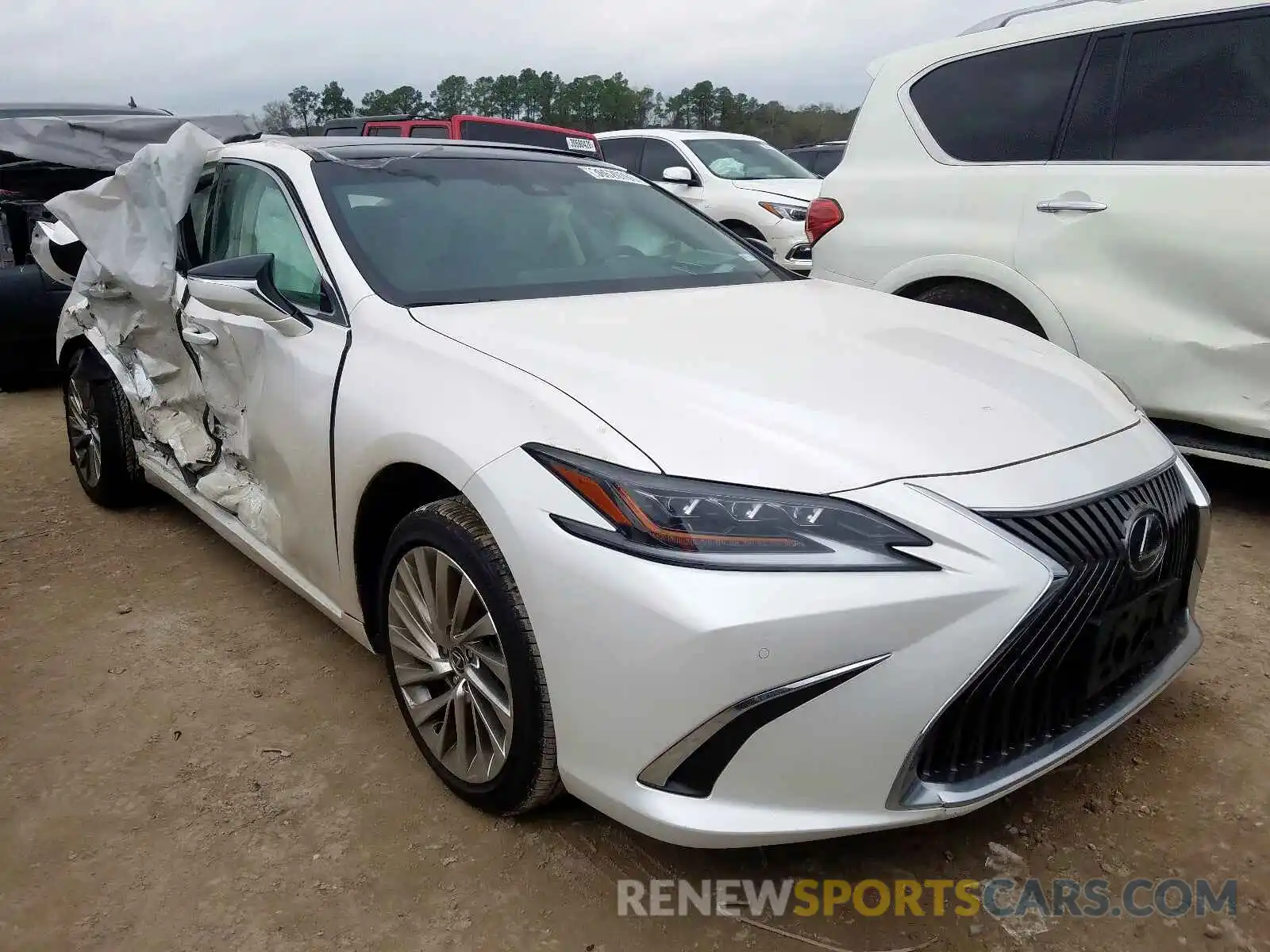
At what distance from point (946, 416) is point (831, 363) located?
1.03ft

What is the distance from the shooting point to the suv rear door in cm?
343

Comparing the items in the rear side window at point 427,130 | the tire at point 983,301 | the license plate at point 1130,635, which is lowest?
the license plate at point 1130,635

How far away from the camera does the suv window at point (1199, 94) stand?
3445mm

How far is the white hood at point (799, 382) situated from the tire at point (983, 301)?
4.39 feet

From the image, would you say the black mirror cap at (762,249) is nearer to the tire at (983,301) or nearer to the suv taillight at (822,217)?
the tire at (983,301)

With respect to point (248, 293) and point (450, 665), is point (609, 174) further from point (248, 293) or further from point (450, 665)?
point (450, 665)

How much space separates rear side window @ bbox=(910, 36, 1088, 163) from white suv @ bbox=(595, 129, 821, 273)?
3547 millimetres

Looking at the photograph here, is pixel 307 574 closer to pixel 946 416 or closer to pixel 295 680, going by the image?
pixel 295 680

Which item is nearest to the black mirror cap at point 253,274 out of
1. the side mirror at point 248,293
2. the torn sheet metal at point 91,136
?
the side mirror at point 248,293

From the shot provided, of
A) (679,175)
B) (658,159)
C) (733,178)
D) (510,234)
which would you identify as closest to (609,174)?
(510,234)

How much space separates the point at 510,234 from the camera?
2865 millimetres

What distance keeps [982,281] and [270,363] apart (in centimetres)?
280

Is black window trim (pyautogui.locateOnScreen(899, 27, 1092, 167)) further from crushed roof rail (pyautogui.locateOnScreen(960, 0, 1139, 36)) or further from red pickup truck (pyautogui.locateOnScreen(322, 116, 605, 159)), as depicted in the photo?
red pickup truck (pyautogui.locateOnScreen(322, 116, 605, 159))

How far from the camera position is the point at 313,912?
1.92 m
